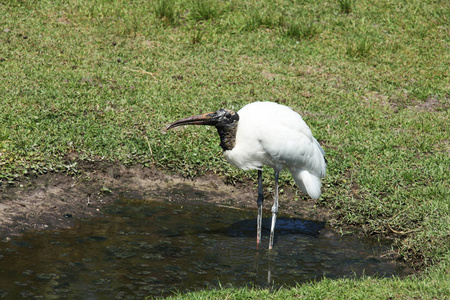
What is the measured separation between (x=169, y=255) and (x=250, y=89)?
3716 mm

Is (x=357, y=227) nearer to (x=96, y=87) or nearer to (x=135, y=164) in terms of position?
(x=135, y=164)

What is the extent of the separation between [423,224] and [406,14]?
5.75m

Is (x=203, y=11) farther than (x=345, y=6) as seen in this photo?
No

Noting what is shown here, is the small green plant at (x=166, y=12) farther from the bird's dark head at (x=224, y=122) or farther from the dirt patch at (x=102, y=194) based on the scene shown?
the bird's dark head at (x=224, y=122)

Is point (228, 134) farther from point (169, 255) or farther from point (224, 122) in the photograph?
point (169, 255)

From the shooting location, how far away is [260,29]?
32.0 feet

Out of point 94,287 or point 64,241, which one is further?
point 64,241

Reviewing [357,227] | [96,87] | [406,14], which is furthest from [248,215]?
[406,14]

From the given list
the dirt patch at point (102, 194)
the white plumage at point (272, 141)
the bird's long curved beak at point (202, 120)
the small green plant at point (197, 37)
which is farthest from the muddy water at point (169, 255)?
the small green plant at point (197, 37)

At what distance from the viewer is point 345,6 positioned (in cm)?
1016

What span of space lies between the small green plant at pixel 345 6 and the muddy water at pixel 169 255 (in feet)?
17.9

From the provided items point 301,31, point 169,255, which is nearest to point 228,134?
point 169,255

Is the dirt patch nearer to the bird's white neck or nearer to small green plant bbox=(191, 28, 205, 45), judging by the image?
the bird's white neck

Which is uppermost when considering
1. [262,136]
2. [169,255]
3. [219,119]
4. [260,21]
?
[260,21]
